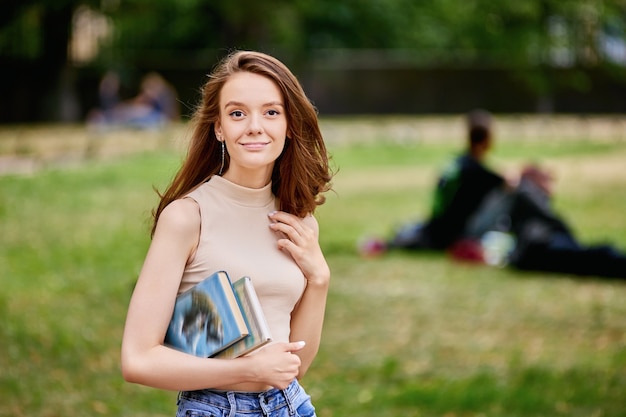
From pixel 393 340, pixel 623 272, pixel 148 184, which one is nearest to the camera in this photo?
pixel 393 340

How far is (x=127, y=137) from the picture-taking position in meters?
28.3

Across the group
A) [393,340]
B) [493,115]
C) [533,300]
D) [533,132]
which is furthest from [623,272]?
[493,115]

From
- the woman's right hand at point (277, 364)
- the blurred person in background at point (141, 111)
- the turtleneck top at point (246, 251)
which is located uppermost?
the turtleneck top at point (246, 251)

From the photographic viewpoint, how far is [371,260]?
1151cm

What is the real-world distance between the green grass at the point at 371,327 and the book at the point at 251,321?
91 centimetres

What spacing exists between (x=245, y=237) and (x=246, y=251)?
0.13 ft

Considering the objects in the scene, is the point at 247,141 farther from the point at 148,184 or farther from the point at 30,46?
the point at 30,46

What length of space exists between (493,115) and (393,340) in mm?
35146

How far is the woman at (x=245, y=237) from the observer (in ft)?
8.69

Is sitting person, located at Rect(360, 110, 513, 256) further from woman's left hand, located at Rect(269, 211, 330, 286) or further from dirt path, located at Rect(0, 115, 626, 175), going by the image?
woman's left hand, located at Rect(269, 211, 330, 286)

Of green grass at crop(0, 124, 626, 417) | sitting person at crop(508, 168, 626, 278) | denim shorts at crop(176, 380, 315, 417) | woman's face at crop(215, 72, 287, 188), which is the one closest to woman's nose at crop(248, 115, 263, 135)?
woman's face at crop(215, 72, 287, 188)

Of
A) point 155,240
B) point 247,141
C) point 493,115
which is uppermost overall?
point 247,141

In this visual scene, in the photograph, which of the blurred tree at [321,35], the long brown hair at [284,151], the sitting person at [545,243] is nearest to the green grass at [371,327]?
the sitting person at [545,243]

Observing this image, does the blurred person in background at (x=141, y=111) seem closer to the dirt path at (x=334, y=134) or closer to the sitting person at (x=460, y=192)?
the dirt path at (x=334, y=134)
